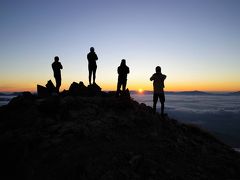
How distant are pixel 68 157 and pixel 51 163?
0.76 metres

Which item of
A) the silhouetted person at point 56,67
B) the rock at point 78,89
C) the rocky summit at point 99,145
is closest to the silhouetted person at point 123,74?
the rocky summit at point 99,145

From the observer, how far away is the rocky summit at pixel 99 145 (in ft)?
34.7

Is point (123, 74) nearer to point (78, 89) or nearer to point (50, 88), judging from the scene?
point (78, 89)

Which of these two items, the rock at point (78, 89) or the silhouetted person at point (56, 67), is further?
the rock at point (78, 89)

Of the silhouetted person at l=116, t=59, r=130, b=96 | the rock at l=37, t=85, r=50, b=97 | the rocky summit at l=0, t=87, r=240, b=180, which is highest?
the silhouetted person at l=116, t=59, r=130, b=96

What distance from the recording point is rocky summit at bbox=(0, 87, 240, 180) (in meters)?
10.6

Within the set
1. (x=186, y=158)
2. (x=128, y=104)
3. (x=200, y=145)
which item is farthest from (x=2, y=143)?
(x=200, y=145)

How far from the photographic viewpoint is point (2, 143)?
517 inches

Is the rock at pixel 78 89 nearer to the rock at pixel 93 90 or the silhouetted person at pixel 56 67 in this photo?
the rock at pixel 93 90

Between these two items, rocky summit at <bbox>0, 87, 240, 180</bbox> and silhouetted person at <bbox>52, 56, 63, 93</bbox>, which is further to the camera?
silhouetted person at <bbox>52, 56, 63, 93</bbox>

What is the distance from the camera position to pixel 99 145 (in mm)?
12039

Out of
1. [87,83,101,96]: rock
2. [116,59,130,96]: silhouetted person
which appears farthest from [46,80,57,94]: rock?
[116,59,130,96]: silhouetted person

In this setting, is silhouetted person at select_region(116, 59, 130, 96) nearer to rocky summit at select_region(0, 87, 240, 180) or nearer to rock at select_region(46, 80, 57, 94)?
rocky summit at select_region(0, 87, 240, 180)

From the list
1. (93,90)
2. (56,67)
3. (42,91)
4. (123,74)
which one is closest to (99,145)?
(123,74)
